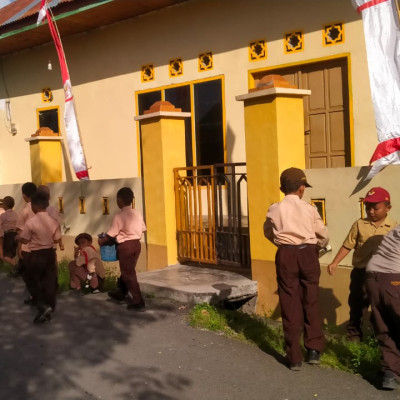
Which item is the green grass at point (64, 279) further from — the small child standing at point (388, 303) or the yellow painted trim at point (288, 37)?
the small child standing at point (388, 303)

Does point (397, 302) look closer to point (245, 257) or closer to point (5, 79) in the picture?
point (245, 257)

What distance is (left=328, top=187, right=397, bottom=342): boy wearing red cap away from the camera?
559cm

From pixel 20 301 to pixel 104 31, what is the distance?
613 cm

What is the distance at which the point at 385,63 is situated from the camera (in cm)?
→ 658

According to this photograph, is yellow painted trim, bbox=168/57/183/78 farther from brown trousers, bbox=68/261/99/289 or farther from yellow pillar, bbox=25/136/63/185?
brown trousers, bbox=68/261/99/289

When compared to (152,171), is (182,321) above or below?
below

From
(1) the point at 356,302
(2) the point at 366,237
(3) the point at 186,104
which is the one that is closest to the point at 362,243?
(2) the point at 366,237

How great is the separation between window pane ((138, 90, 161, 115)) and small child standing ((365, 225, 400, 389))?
7447mm

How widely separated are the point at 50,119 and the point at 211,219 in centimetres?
682

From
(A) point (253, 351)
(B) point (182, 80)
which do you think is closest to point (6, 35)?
(B) point (182, 80)

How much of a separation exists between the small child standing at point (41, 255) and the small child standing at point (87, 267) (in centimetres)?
134

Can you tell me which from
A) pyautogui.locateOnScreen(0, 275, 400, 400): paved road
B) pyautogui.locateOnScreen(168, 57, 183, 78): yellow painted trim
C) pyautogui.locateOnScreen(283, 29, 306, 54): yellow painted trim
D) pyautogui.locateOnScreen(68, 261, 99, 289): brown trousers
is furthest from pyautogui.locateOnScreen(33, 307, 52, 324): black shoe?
pyautogui.locateOnScreen(168, 57, 183, 78): yellow painted trim

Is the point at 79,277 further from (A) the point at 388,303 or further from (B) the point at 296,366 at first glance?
(A) the point at 388,303

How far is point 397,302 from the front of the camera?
475 cm
